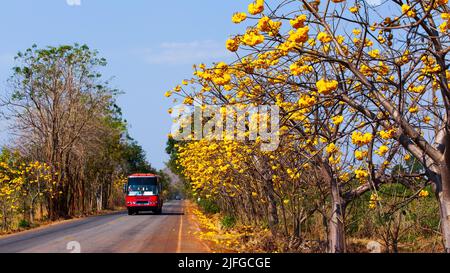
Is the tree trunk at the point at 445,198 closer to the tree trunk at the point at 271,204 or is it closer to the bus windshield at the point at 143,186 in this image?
the tree trunk at the point at 271,204

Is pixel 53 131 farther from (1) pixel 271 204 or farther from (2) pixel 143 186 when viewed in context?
(1) pixel 271 204

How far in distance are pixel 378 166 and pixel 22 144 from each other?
3303 centimetres

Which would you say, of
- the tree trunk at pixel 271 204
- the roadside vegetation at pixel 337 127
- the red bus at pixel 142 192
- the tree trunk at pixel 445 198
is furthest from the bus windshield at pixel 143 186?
the tree trunk at pixel 445 198

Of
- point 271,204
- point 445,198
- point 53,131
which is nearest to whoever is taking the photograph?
point 445,198

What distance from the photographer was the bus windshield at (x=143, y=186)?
4331 centimetres

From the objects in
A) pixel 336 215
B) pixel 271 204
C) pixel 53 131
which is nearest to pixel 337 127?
pixel 336 215

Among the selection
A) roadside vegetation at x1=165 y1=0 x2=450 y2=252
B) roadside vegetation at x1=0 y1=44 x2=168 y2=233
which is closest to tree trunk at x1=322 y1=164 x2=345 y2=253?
roadside vegetation at x1=165 y1=0 x2=450 y2=252

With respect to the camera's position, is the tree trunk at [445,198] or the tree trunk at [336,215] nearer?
the tree trunk at [445,198]

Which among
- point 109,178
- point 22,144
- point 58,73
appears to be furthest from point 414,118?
point 109,178

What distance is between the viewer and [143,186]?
43500 mm

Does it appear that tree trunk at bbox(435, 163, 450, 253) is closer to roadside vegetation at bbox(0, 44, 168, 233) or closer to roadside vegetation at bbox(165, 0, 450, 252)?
roadside vegetation at bbox(165, 0, 450, 252)

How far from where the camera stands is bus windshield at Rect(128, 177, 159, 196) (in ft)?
142

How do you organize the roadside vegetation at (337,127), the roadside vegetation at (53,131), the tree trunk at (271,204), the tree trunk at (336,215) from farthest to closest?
1. the roadside vegetation at (53,131)
2. the tree trunk at (271,204)
3. the tree trunk at (336,215)
4. the roadside vegetation at (337,127)
